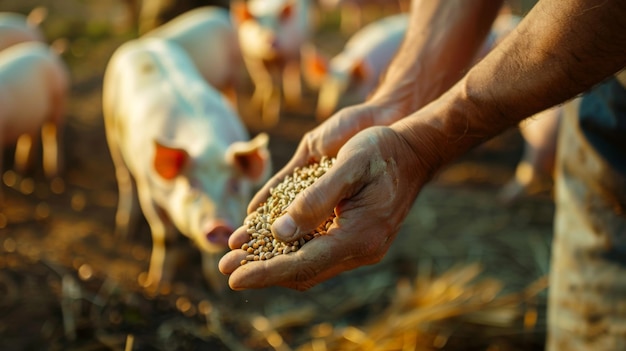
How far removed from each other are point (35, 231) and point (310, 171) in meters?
2.65

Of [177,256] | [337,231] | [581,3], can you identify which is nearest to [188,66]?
[177,256]

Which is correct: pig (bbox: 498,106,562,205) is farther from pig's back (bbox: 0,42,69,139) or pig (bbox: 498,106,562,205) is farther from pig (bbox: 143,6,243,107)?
pig's back (bbox: 0,42,69,139)

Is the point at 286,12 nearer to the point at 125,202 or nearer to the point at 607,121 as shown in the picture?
the point at 125,202

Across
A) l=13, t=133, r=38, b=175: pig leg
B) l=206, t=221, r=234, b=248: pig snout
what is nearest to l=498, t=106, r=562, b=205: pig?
l=206, t=221, r=234, b=248: pig snout

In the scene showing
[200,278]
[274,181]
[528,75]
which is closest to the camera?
[528,75]

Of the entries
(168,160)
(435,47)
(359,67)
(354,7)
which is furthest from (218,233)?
(354,7)

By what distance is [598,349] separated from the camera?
2.04 metres

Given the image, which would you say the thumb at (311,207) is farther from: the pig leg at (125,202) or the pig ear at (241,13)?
the pig ear at (241,13)

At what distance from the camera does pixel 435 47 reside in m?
1.90

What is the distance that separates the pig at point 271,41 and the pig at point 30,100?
157cm

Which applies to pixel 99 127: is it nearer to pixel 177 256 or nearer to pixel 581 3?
pixel 177 256

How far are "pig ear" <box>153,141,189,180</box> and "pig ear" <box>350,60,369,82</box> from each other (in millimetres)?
2593

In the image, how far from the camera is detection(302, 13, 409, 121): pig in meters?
5.32

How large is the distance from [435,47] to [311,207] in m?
0.71
